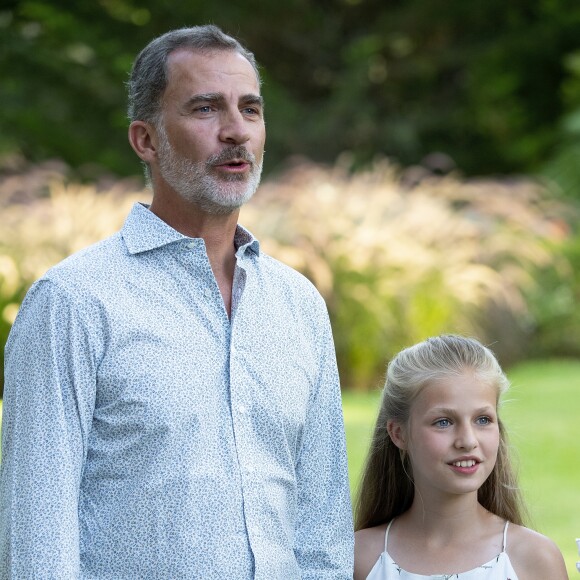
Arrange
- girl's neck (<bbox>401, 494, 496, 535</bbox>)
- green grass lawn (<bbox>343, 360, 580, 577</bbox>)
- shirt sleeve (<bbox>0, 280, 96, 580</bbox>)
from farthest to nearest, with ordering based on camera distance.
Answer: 1. green grass lawn (<bbox>343, 360, 580, 577</bbox>)
2. girl's neck (<bbox>401, 494, 496, 535</bbox>)
3. shirt sleeve (<bbox>0, 280, 96, 580</bbox>)

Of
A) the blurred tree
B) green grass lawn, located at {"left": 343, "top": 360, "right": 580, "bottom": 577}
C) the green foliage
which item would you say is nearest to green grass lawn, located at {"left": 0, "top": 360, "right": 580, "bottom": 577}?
green grass lawn, located at {"left": 343, "top": 360, "right": 580, "bottom": 577}

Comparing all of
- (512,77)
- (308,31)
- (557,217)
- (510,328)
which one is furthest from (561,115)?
(510,328)

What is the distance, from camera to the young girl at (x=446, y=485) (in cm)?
300

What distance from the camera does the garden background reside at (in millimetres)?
9312

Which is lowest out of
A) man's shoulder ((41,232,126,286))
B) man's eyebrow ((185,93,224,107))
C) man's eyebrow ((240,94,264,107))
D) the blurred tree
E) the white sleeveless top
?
the white sleeveless top

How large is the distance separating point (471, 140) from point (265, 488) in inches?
813

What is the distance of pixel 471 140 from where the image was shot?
2269 centimetres

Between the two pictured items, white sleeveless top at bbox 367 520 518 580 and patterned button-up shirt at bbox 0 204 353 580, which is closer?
patterned button-up shirt at bbox 0 204 353 580

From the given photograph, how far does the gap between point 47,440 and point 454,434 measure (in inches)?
43.6

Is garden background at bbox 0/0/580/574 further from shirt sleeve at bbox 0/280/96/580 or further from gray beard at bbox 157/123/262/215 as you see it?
shirt sleeve at bbox 0/280/96/580

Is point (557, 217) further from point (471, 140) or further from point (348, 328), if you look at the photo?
point (471, 140)

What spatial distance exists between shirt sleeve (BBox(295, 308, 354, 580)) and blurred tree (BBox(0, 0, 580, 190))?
15014mm

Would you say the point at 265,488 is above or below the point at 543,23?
below

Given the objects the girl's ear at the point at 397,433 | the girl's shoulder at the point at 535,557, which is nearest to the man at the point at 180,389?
the girl's ear at the point at 397,433
